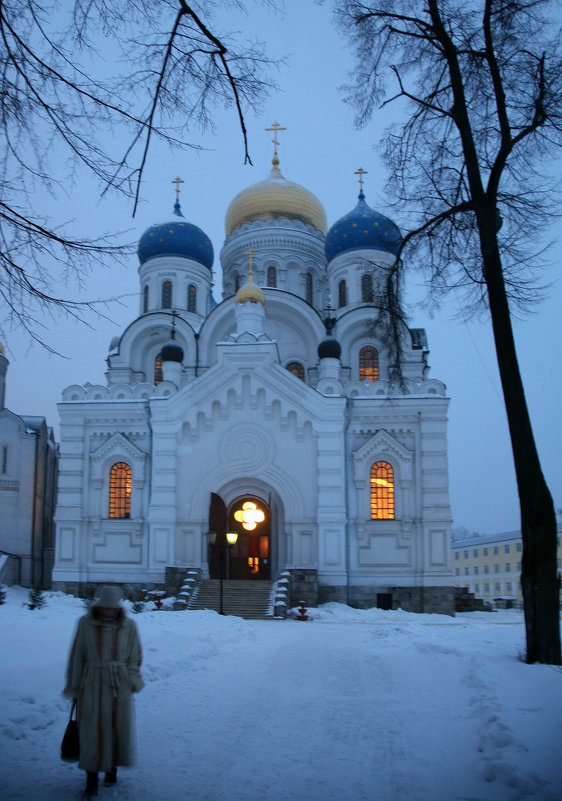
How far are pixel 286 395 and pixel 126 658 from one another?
1728 cm

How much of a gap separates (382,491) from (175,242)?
12.6 metres

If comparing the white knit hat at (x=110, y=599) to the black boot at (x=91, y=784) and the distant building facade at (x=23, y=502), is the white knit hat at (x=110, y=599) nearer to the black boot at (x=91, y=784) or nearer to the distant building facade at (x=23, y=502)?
the black boot at (x=91, y=784)

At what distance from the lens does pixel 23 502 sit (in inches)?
986

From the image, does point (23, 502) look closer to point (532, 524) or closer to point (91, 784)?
point (532, 524)

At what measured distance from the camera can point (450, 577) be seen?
2127cm

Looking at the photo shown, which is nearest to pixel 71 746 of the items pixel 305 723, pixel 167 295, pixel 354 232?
pixel 305 723

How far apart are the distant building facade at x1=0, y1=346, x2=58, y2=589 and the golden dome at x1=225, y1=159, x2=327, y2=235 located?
11.0m

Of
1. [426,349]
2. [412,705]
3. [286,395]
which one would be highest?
[426,349]

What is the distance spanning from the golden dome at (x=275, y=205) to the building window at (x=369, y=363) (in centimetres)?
694

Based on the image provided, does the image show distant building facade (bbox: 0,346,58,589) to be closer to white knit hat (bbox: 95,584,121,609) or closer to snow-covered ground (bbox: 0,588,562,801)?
snow-covered ground (bbox: 0,588,562,801)

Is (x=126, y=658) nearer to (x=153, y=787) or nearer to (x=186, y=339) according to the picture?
(x=153, y=787)

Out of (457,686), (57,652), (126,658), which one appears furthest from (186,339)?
(126,658)

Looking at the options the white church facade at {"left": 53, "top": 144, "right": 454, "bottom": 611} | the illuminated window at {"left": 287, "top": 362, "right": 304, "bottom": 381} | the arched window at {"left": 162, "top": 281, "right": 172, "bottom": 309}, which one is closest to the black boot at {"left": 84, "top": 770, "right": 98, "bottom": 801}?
the white church facade at {"left": 53, "top": 144, "right": 454, "bottom": 611}

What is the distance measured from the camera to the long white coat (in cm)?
448
